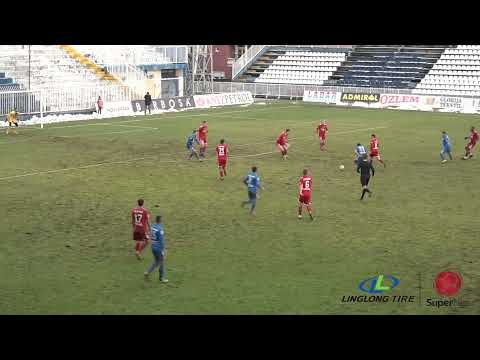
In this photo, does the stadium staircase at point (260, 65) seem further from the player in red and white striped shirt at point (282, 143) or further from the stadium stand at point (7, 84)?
the player in red and white striped shirt at point (282, 143)

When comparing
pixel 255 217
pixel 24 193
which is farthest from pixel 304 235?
pixel 24 193

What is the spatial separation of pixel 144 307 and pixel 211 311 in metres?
1.36

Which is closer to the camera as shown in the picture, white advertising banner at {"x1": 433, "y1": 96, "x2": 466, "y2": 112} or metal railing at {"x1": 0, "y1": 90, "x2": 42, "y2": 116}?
metal railing at {"x1": 0, "y1": 90, "x2": 42, "y2": 116}

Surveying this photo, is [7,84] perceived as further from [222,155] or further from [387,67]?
[387,67]

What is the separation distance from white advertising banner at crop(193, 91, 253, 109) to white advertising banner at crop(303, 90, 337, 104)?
5.76 metres

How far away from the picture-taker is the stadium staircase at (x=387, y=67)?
71.9m

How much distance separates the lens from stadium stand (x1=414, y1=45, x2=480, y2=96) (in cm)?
6738

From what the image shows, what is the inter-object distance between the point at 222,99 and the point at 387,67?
1993 centimetres

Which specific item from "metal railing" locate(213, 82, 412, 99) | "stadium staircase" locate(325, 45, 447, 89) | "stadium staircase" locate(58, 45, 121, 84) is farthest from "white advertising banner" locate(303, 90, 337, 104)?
"stadium staircase" locate(58, 45, 121, 84)

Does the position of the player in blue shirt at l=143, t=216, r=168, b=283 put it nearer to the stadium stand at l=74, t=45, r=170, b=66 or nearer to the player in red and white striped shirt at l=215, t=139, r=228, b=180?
the player in red and white striped shirt at l=215, t=139, r=228, b=180

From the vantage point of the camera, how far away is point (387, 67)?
74.7m

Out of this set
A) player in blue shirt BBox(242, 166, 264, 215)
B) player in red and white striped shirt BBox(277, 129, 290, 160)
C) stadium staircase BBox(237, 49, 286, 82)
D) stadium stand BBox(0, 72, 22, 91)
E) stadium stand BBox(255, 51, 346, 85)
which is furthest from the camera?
stadium staircase BBox(237, 49, 286, 82)

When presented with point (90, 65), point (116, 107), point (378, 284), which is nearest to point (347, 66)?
point (90, 65)

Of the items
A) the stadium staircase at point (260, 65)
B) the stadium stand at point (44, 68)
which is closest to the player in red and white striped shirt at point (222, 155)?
the stadium stand at point (44, 68)
